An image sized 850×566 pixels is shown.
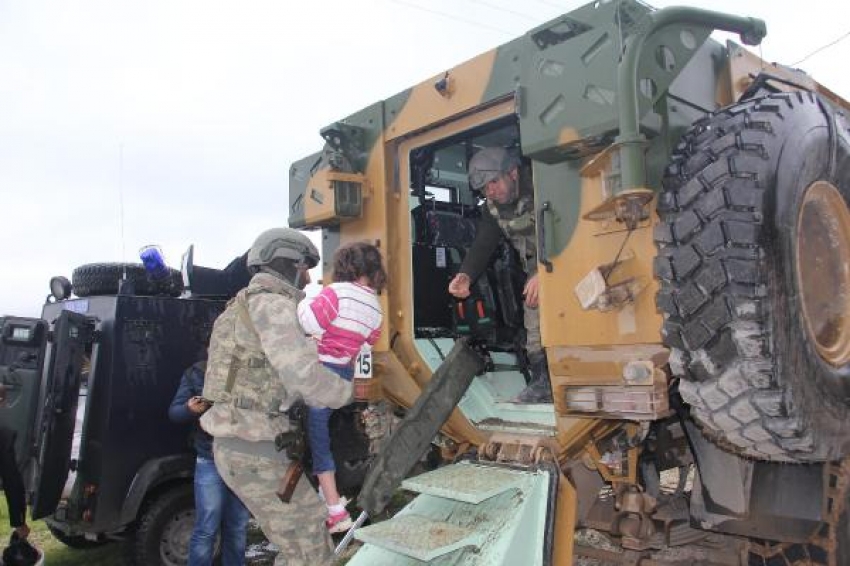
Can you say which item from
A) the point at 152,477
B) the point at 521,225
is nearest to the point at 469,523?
the point at 521,225

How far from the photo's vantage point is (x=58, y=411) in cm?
481

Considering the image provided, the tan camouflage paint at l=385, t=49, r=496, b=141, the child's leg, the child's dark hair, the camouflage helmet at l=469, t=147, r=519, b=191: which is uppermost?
the tan camouflage paint at l=385, t=49, r=496, b=141

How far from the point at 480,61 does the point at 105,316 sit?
10.7 feet

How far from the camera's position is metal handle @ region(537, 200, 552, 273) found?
3.40 meters

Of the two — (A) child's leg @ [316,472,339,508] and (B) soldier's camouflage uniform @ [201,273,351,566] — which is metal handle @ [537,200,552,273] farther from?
(A) child's leg @ [316,472,339,508]

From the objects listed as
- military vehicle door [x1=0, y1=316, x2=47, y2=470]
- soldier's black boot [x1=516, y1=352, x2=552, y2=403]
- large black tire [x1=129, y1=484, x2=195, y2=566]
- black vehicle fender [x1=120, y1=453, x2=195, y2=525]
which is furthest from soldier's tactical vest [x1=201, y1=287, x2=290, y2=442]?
military vehicle door [x1=0, y1=316, x2=47, y2=470]

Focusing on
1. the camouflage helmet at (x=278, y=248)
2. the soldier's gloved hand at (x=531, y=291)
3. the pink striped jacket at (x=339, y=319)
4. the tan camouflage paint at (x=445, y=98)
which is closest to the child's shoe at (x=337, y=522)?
the pink striped jacket at (x=339, y=319)

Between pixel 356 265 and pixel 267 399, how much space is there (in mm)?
855

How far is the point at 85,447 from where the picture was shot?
4922 mm

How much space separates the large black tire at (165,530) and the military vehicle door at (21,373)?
3.02 ft

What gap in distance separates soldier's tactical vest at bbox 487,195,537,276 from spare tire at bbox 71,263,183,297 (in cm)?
290

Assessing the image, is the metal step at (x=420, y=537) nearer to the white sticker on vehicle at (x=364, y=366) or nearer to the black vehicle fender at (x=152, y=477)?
the white sticker on vehicle at (x=364, y=366)

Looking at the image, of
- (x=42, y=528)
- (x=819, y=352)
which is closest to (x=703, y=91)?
(x=819, y=352)

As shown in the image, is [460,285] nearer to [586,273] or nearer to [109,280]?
[586,273]
